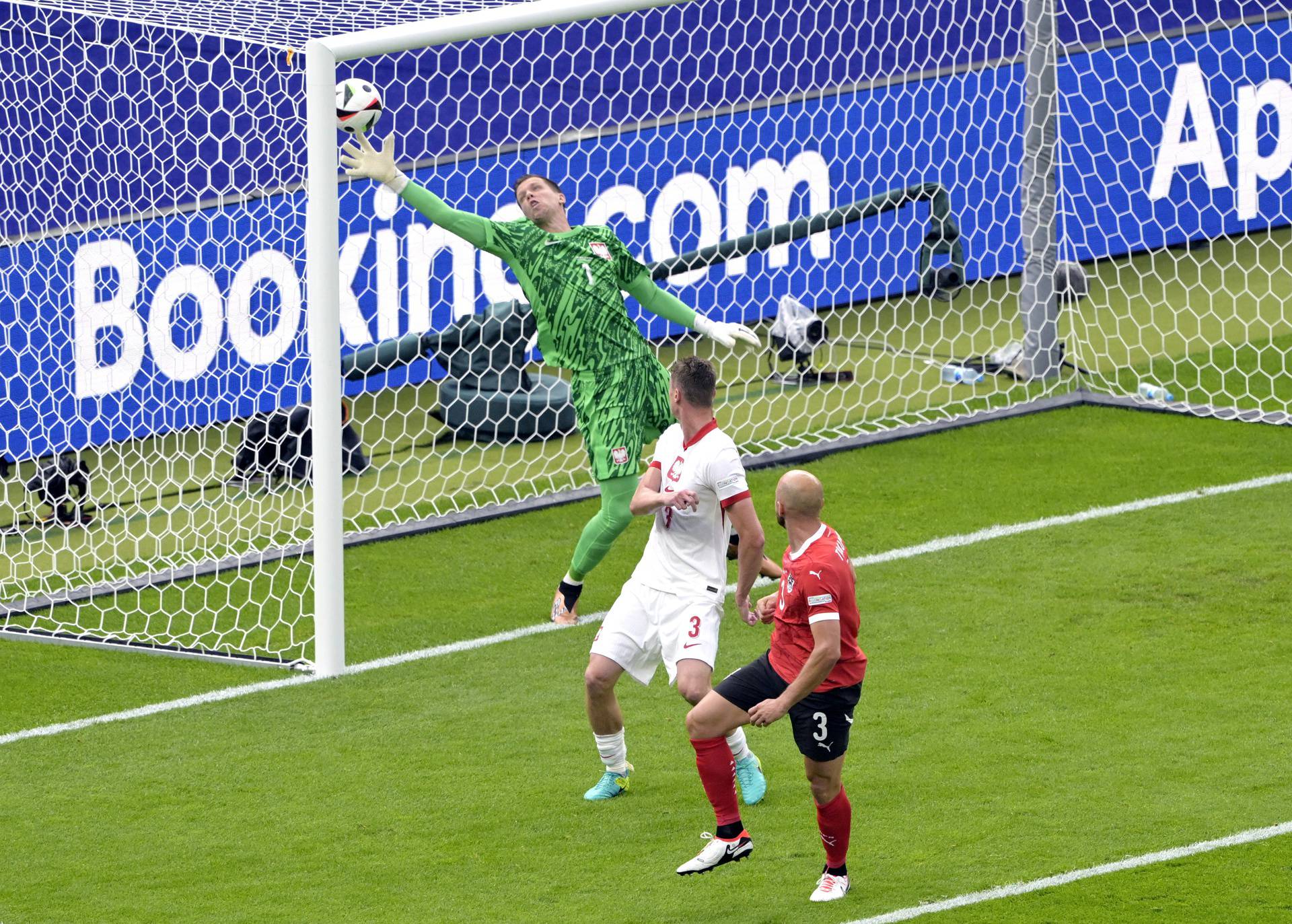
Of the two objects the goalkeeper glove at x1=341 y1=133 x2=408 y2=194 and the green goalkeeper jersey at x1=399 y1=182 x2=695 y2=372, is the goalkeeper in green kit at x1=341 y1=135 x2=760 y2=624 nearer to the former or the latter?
the green goalkeeper jersey at x1=399 y1=182 x2=695 y2=372

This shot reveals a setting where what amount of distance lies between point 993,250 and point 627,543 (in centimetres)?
412

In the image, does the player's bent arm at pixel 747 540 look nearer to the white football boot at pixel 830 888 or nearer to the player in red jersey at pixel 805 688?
the player in red jersey at pixel 805 688

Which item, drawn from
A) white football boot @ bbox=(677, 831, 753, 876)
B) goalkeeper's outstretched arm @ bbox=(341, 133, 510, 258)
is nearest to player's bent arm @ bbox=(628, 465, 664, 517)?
white football boot @ bbox=(677, 831, 753, 876)

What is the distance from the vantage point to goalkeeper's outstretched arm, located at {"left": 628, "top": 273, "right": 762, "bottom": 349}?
28.2ft

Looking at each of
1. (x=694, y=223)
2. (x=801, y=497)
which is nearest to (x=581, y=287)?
(x=801, y=497)

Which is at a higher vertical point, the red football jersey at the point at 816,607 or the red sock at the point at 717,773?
the red football jersey at the point at 816,607

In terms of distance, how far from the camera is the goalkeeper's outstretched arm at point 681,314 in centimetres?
861

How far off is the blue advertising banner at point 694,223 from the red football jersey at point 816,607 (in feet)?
14.5

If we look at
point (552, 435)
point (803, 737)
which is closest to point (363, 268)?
point (552, 435)

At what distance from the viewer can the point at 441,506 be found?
11.6m

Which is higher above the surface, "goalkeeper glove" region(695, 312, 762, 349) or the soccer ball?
the soccer ball

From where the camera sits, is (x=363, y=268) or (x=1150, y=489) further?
(x=363, y=268)

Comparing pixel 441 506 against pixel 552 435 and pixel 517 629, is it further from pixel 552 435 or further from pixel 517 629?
pixel 517 629

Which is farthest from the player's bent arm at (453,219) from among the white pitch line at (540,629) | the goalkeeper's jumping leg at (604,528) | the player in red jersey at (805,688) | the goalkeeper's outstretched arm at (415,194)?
the player in red jersey at (805,688)
